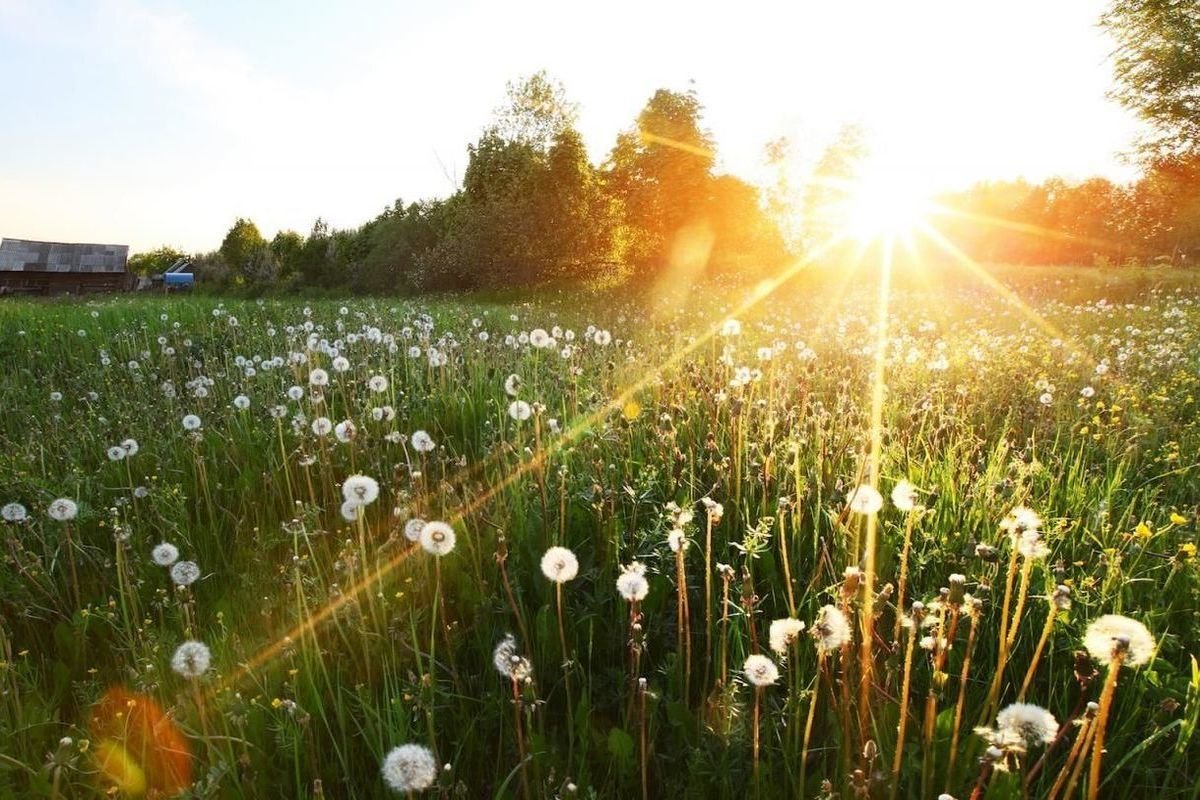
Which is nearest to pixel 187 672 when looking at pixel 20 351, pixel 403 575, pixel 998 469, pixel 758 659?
pixel 403 575

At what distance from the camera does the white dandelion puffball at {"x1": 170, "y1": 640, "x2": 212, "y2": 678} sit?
143 centimetres

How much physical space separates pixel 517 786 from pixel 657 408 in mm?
2565

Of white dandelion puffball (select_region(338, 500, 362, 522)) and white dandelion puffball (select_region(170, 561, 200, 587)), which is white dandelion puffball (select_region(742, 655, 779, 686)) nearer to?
white dandelion puffball (select_region(338, 500, 362, 522))

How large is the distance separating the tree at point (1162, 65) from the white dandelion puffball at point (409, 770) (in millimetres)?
35509

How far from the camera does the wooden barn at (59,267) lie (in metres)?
53.4

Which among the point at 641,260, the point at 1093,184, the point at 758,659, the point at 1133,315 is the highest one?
the point at 1093,184

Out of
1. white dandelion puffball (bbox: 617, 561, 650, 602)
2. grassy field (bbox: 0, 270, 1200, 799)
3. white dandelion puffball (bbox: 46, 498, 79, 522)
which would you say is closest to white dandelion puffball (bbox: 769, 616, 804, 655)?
grassy field (bbox: 0, 270, 1200, 799)

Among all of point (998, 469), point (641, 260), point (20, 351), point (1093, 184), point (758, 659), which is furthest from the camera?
point (1093, 184)

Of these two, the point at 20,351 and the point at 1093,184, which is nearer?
the point at 20,351

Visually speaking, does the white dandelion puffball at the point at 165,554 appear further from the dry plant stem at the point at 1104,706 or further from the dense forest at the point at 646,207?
the dense forest at the point at 646,207

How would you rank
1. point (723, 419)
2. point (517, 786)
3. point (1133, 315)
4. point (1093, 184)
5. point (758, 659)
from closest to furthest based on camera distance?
point (758, 659) → point (517, 786) → point (723, 419) → point (1133, 315) → point (1093, 184)

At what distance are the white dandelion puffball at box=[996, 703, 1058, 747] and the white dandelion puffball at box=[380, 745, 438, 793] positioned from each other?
98 centimetres

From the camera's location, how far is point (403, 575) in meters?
2.44

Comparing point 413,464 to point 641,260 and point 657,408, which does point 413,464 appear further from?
point 641,260
